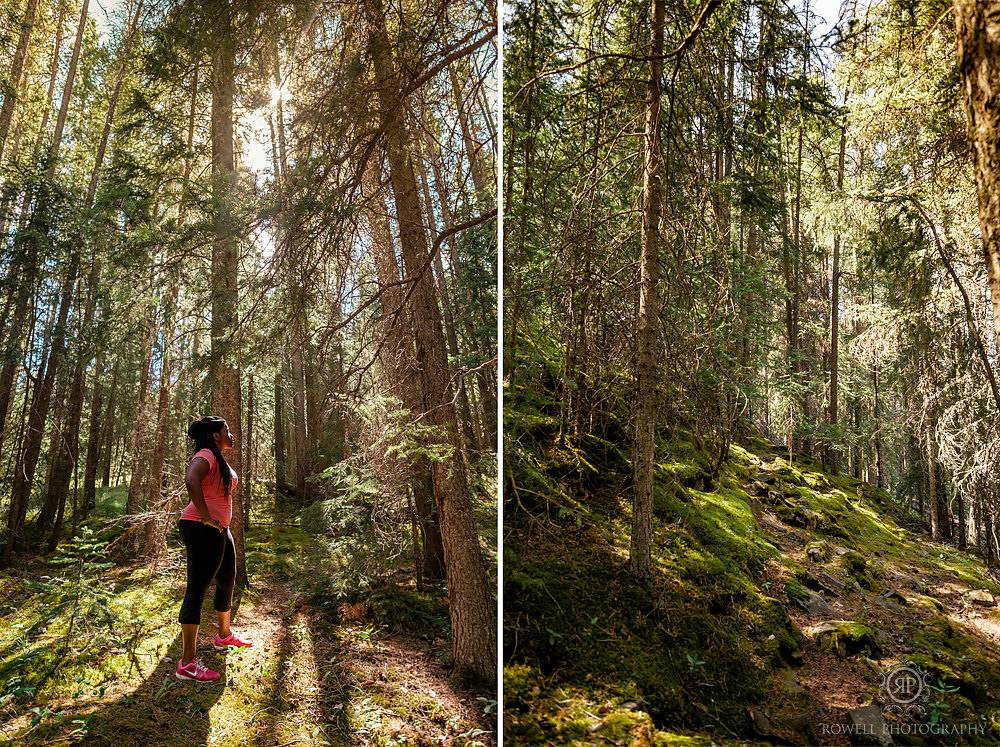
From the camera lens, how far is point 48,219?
278cm

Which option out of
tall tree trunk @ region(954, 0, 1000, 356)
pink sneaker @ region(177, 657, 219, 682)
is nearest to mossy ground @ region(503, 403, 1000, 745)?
tall tree trunk @ region(954, 0, 1000, 356)

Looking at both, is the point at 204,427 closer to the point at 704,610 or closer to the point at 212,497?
the point at 212,497

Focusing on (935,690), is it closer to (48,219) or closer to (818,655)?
(818,655)

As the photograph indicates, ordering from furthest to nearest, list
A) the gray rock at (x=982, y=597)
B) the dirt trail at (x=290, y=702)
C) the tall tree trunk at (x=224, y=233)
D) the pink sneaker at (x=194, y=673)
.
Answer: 1. the tall tree trunk at (x=224, y=233)
2. the pink sneaker at (x=194, y=673)
3. the dirt trail at (x=290, y=702)
4. the gray rock at (x=982, y=597)

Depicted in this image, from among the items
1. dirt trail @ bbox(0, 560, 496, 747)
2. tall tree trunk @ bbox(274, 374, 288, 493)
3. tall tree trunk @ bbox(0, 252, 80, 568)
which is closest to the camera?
dirt trail @ bbox(0, 560, 496, 747)

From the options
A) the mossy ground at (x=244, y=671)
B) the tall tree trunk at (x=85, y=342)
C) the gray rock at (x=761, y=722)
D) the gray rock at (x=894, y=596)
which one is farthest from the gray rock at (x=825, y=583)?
the tall tree trunk at (x=85, y=342)

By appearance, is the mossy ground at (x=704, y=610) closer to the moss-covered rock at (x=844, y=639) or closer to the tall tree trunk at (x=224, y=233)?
the moss-covered rock at (x=844, y=639)

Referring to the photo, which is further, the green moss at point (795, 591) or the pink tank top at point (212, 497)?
the pink tank top at point (212, 497)

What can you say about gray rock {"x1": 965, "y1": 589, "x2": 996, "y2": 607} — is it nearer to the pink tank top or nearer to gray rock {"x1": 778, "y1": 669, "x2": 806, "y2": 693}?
gray rock {"x1": 778, "y1": 669, "x2": 806, "y2": 693}

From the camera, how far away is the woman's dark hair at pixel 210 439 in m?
2.10

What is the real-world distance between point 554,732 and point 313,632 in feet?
5.06

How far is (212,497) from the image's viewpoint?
2094mm

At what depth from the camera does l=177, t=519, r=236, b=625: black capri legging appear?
208 cm

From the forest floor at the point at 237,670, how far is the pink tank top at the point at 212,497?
0.38 metres
